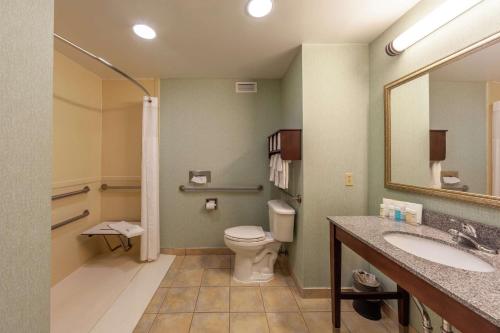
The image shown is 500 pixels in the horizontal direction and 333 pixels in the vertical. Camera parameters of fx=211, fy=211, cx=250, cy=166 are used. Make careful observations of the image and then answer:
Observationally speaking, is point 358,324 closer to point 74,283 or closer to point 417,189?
point 417,189

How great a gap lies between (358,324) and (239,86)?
259cm

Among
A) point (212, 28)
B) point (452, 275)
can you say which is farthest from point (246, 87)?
point (452, 275)

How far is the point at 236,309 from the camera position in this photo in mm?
1686

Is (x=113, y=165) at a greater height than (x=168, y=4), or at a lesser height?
lesser

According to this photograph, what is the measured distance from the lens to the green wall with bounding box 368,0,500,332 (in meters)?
1.02

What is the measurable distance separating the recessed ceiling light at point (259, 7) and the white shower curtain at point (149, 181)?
148 cm

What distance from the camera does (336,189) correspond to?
6.00 feet

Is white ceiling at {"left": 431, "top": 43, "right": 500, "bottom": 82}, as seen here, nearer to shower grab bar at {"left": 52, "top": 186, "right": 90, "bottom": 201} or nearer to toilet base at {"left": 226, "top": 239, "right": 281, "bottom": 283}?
toilet base at {"left": 226, "top": 239, "right": 281, "bottom": 283}

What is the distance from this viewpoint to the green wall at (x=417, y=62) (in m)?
1.02

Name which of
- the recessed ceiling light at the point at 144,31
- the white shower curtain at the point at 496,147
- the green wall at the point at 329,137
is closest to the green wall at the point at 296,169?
the green wall at the point at 329,137

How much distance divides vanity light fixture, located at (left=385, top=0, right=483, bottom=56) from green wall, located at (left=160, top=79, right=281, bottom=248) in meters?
1.43

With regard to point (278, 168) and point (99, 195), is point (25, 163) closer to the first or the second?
point (278, 168)

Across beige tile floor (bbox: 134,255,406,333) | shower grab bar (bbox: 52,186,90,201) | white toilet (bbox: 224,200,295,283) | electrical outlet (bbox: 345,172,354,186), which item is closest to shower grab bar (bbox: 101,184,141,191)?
shower grab bar (bbox: 52,186,90,201)

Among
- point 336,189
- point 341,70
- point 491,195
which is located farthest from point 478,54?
point 336,189
